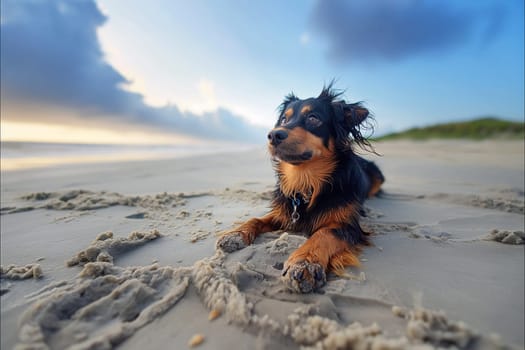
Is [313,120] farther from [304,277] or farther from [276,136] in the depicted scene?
[304,277]

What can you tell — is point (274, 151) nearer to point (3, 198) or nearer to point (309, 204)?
point (309, 204)

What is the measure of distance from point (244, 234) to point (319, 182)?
2.98ft

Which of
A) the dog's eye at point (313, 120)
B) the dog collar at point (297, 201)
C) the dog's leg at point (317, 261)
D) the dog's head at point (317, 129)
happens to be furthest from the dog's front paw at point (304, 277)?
the dog's eye at point (313, 120)

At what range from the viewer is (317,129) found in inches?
98.7

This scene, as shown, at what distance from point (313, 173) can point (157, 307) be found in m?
1.73

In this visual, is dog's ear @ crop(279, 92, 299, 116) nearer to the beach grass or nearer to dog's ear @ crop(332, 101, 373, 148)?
dog's ear @ crop(332, 101, 373, 148)

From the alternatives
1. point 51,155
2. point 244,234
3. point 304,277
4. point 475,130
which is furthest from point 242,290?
point 475,130

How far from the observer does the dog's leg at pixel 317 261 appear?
134 centimetres

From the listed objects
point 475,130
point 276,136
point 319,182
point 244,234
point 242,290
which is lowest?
point 242,290

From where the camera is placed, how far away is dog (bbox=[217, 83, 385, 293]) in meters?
1.85

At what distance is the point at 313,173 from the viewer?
2.46 metres

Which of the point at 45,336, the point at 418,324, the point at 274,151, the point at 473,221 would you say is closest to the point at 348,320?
the point at 418,324

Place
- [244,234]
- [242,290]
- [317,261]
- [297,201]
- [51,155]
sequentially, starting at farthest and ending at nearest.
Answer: [51,155]
[297,201]
[244,234]
[317,261]
[242,290]

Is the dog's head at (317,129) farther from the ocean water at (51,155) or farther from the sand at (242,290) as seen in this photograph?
the ocean water at (51,155)
